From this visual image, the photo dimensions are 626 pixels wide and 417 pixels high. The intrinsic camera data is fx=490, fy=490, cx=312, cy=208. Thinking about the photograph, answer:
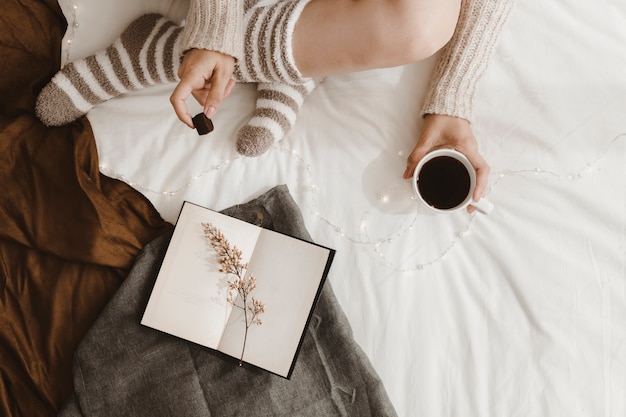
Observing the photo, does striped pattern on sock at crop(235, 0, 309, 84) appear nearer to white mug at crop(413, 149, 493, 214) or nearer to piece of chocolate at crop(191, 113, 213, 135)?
piece of chocolate at crop(191, 113, 213, 135)

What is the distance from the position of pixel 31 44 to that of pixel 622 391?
1.05 metres

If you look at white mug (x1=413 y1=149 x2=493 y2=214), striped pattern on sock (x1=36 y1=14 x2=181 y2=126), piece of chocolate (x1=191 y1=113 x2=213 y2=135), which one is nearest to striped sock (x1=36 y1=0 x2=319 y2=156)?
striped pattern on sock (x1=36 y1=14 x2=181 y2=126)

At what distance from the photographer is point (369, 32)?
69cm

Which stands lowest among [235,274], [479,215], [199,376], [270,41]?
[199,376]

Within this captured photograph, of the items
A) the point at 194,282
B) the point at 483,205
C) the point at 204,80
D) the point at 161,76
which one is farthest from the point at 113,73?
the point at 483,205

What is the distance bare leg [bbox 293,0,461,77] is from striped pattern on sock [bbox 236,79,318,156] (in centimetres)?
5

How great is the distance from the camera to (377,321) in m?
0.73

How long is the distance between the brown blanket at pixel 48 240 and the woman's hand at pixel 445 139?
0.40 m

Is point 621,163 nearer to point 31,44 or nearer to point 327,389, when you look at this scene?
point 327,389

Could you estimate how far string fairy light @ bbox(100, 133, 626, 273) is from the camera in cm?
74

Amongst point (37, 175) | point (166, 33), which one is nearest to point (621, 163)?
point (166, 33)

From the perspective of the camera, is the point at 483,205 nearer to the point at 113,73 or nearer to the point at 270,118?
the point at 270,118

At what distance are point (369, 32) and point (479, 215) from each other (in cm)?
32

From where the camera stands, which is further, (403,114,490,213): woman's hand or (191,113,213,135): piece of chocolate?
(403,114,490,213): woman's hand
